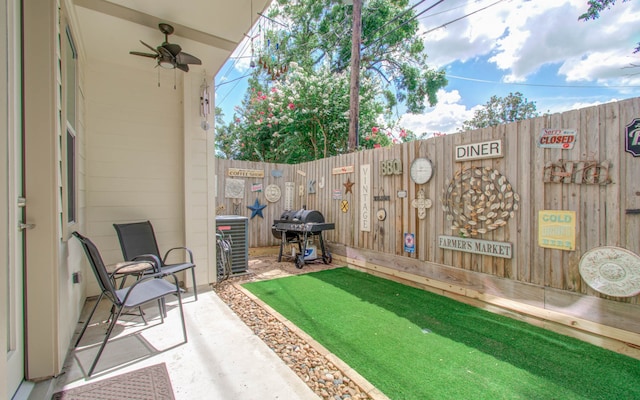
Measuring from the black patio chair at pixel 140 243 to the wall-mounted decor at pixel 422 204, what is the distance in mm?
2963

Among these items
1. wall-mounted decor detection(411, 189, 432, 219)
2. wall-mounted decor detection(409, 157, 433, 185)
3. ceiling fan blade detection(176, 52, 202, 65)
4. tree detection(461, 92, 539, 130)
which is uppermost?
tree detection(461, 92, 539, 130)

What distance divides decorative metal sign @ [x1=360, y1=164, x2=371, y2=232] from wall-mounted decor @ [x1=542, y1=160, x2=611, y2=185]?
2.46 m

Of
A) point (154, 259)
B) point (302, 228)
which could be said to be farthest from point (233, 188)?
point (154, 259)

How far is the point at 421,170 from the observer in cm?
389

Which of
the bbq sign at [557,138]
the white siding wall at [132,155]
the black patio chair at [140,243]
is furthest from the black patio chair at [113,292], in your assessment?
the bbq sign at [557,138]

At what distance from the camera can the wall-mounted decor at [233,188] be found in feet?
19.7

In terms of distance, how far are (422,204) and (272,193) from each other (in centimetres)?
368

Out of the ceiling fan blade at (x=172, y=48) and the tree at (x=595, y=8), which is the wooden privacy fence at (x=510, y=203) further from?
the tree at (x=595, y=8)

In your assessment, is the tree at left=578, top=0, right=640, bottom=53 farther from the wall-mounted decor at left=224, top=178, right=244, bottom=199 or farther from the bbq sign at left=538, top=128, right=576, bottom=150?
the wall-mounted decor at left=224, top=178, right=244, bottom=199

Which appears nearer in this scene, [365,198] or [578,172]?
[578,172]

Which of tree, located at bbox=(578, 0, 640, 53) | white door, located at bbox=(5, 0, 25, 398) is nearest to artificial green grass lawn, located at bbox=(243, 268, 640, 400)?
white door, located at bbox=(5, 0, 25, 398)

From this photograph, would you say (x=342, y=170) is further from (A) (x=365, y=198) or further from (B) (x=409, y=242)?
(B) (x=409, y=242)

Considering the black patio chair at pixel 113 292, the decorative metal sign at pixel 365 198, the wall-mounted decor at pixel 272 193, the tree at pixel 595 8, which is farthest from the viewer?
the wall-mounted decor at pixel 272 193

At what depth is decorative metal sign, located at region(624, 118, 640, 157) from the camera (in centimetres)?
222
